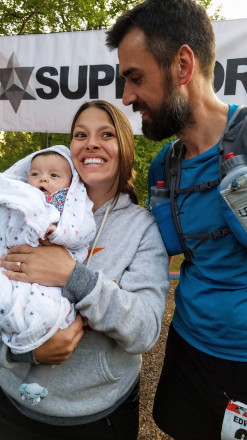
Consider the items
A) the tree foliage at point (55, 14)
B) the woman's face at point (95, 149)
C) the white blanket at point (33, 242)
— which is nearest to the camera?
the white blanket at point (33, 242)

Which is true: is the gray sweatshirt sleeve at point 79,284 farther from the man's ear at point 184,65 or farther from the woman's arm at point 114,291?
the man's ear at point 184,65

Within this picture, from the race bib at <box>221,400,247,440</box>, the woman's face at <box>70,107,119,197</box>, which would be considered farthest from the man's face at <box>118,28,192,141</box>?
the race bib at <box>221,400,247,440</box>

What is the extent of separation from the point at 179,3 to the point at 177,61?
0.37m

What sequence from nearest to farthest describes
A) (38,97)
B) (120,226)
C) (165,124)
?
(120,226) < (165,124) < (38,97)

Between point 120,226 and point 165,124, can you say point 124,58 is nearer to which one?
point 165,124

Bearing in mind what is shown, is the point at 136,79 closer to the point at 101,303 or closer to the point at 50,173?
the point at 50,173

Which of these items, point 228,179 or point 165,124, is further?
point 165,124

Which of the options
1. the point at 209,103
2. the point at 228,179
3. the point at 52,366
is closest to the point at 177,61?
the point at 209,103

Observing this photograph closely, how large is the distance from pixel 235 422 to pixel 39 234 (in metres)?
1.41

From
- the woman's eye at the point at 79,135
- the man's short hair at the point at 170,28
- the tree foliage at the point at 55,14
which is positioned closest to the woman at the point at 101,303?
the woman's eye at the point at 79,135

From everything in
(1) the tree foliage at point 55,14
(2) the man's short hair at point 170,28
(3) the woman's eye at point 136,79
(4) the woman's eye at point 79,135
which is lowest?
(4) the woman's eye at point 79,135

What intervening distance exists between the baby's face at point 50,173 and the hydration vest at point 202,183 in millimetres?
613

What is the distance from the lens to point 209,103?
196cm

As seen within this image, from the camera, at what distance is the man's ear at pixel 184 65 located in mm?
1913
